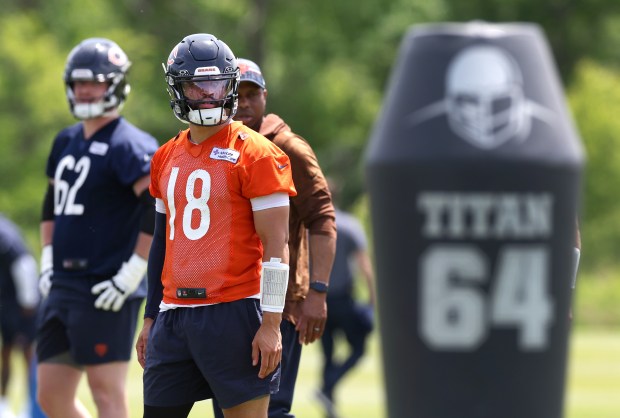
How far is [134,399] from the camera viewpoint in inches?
542

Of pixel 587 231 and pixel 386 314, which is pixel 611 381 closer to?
pixel 386 314

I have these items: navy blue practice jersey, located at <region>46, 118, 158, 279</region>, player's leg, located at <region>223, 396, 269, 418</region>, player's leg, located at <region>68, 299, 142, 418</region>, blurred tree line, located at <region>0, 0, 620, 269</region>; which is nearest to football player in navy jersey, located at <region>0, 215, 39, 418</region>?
player's leg, located at <region>68, 299, 142, 418</region>

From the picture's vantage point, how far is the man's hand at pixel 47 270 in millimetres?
7316

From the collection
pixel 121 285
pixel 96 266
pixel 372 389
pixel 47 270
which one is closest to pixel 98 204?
pixel 96 266

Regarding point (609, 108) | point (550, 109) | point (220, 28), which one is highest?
point (550, 109)

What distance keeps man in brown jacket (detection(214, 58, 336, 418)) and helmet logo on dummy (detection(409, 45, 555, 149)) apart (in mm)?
2830

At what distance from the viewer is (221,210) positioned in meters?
5.34

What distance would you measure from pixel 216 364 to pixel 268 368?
20 cm

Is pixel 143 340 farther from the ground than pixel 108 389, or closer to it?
farther from the ground

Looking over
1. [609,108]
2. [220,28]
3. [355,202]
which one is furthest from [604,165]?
[220,28]

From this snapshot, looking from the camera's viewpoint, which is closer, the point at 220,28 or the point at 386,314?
the point at 386,314

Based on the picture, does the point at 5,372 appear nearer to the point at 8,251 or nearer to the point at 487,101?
the point at 8,251

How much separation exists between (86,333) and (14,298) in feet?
19.8

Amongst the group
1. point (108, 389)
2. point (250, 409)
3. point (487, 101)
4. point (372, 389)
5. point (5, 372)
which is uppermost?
point (487, 101)
